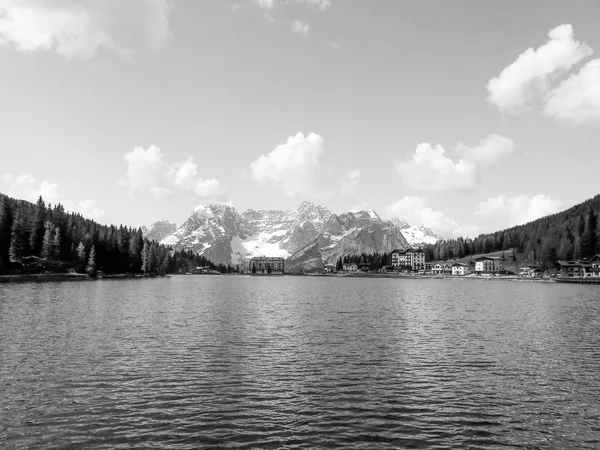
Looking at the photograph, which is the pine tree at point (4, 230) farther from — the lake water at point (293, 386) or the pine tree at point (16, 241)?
the lake water at point (293, 386)

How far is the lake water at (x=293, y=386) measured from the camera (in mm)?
23917

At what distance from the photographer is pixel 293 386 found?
3306 cm

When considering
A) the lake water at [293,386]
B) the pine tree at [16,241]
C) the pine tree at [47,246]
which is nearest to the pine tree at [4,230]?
the pine tree at [16,241]

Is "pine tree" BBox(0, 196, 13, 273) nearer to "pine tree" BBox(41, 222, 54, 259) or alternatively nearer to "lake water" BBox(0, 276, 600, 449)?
"pine tree" BBox(41, 222, 54, 259)

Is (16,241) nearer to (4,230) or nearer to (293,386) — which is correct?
(4,230)

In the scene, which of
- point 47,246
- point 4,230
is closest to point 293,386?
point 47,246

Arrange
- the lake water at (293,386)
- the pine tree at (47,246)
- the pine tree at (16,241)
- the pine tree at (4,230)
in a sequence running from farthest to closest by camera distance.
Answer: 1. the pine tree at (47,246)
2. the pine tree at (4,230)
3. the pine tree at (16,241)
4. the lake water at (293,386)

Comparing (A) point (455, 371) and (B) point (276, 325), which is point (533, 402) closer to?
(A) point (455, 371)

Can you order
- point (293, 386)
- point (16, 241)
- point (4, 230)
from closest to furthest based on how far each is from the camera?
1. point (293, 386)
2. point (16, 241)
3. point (4, 230)

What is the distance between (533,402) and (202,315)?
55.6 metres

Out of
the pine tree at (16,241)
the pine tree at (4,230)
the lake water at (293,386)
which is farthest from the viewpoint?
the pine tree at (4,230)

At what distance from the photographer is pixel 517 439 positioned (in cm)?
2389

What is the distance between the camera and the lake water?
78.5 feet

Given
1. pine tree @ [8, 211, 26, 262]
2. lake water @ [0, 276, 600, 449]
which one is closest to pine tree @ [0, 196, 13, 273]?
pine tree @ [8, 211, 26, 262]
